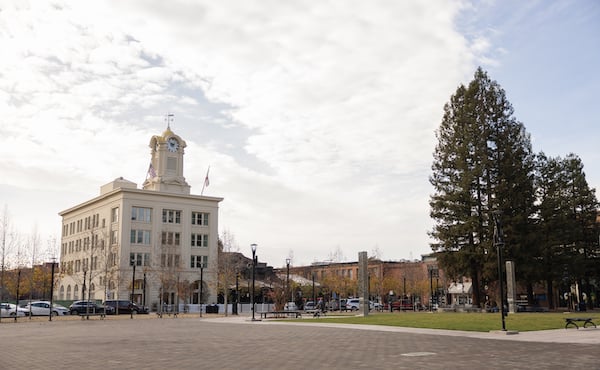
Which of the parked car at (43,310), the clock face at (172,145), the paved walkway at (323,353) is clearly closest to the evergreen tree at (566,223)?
the paved walkway at (323,353)

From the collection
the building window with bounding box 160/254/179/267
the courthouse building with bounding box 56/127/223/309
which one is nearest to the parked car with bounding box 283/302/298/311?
the courthouse building with bounding box 56/127/223/309

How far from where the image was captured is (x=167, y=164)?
3450 inches

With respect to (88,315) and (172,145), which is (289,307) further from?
(172,145)

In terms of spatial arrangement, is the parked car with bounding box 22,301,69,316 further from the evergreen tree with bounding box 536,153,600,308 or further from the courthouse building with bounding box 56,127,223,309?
the evergreen tree with bounding box 536,153,600,308

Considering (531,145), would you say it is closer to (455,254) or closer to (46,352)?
(455,254)

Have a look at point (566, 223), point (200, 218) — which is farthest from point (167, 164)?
point (566, 223)

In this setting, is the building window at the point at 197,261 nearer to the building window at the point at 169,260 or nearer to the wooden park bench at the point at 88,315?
the building window at the point at 169,260

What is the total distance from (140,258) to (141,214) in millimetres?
6135

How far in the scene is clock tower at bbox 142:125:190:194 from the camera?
283 ft

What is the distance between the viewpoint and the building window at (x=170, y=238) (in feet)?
274

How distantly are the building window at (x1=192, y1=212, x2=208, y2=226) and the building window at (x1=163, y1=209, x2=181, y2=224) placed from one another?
2466mm

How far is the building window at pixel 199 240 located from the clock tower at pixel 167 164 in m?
6.76

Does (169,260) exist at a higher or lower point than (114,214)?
lower

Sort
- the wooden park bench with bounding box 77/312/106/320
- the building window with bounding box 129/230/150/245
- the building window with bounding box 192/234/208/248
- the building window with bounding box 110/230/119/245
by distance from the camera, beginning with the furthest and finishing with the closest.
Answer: the building window with bounding box 192/234/208/248 → the building window with bounding box 129/230/150/245 → the building window with bounding box 110/230/119/245 → the wooden park bench with bounding box 77/312/106/320
